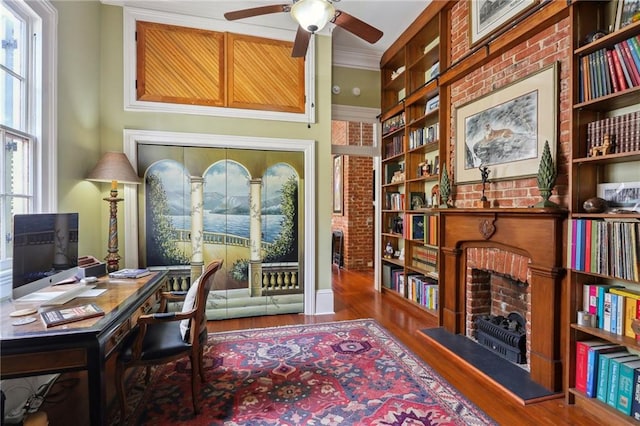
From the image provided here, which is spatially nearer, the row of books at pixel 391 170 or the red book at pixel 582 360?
the red book at pixel 582 360

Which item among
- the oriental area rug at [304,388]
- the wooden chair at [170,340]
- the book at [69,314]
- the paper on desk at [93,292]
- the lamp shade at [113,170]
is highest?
the lamp shade at [113,170]

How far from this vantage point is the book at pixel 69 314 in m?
1.44

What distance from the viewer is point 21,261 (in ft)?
5.05

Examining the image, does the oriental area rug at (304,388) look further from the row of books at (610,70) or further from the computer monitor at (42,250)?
the row of books at (610,70)

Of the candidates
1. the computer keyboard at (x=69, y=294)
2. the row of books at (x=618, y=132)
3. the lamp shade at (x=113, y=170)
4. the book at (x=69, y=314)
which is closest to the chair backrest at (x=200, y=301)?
the book at (x=69, y=314)

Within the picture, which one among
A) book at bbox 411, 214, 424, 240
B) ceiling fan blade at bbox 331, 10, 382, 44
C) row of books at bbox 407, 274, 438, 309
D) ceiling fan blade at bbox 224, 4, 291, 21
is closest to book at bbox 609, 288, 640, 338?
row of books at bbox 407, 274, 438, 309

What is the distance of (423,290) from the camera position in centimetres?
377

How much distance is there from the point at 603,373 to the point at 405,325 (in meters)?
1.74

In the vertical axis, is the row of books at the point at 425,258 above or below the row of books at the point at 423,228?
below

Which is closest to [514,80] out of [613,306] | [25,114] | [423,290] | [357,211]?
[613,306]

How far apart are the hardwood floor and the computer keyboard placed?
4.70ft

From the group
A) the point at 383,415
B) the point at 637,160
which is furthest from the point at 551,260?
the point at 383,415

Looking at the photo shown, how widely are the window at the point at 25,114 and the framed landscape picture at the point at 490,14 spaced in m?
3.55

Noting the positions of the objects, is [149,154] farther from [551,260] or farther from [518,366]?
[518,366]
